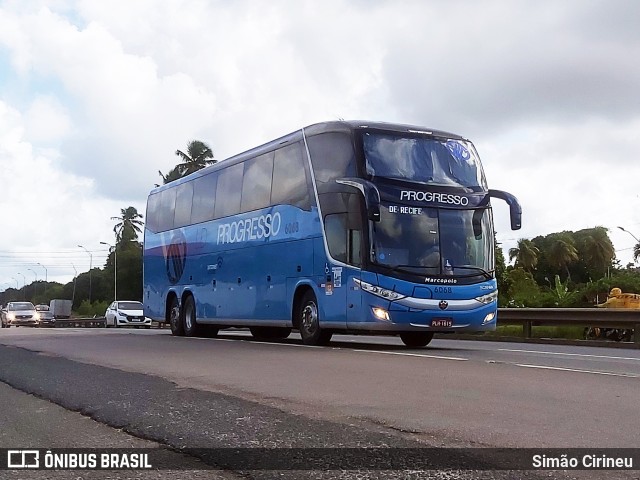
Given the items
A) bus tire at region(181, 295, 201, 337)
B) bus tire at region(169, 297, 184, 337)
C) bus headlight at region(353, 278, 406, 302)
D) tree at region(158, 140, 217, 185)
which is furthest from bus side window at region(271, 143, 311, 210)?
tree at region(158, 140, 217, 185)

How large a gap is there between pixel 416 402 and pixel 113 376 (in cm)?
434

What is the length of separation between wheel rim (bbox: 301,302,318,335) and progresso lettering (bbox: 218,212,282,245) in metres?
1.95

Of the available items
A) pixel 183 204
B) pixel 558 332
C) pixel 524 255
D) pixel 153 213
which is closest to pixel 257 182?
pixel 183 204

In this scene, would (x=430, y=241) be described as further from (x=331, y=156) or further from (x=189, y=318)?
(x=189, y=318)

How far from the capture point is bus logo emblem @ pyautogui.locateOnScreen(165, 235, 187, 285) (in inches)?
933

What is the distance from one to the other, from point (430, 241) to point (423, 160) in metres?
1.58

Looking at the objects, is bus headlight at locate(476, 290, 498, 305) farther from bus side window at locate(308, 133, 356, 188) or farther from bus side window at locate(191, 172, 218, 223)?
bus side window at locate(191, 172, 218, 223)

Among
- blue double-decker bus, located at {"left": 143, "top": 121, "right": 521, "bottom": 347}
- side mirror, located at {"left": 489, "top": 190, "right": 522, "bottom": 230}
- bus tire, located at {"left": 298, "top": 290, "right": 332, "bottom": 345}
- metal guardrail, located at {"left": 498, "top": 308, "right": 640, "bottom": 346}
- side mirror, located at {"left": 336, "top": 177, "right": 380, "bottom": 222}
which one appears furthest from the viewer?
metal guardrail, located at {"left": 498, "top": 308, "right": 640, "bottom": 346}

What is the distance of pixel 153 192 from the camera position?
26.5 metres

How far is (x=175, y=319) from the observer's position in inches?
953

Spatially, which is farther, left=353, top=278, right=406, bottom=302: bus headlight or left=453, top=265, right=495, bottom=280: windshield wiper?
left=453, top=265, right=495, bottom=280: windshield wiper

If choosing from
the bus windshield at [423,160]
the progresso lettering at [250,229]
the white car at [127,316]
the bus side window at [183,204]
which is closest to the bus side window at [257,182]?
the progresso lettering at [250,229]

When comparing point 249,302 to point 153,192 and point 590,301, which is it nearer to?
point 153,192

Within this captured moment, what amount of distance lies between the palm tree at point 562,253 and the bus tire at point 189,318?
9361 cm
